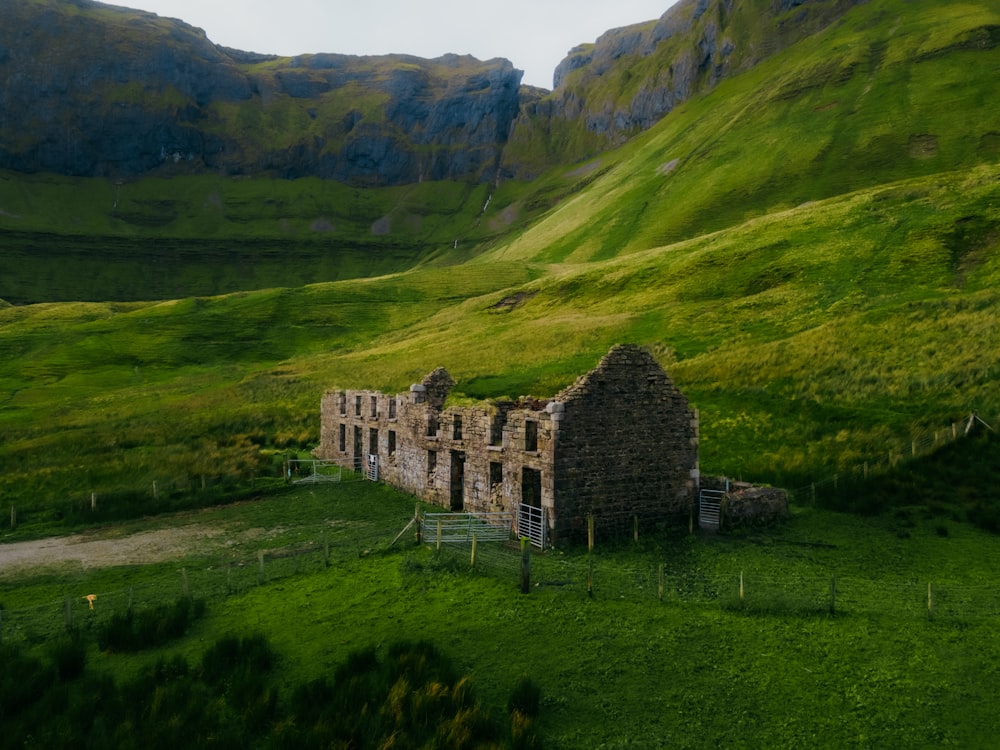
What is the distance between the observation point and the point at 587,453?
22406 mm

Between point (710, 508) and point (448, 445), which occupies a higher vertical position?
→ point (448, 445)

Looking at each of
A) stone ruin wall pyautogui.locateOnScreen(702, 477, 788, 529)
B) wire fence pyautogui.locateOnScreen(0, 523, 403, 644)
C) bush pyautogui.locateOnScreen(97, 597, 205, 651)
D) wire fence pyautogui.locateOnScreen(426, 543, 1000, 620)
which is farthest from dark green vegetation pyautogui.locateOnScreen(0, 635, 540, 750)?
stone ruin wall pyautogui.locateOnScreen(702, 477, 788, 529)

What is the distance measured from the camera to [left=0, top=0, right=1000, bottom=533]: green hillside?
35.2 meters

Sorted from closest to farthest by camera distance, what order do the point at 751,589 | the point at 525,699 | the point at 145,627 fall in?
the point at 525,699, the point at 145,627, the point at 751,589

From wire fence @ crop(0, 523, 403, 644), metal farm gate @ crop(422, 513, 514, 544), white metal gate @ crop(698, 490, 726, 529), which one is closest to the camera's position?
wire fence @ crop(0, 523, 403, 644)

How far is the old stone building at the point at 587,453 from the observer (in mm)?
22094

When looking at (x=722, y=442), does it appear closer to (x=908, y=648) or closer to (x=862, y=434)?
(x=862, y=434)

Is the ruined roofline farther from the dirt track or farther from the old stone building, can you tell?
the dirt track

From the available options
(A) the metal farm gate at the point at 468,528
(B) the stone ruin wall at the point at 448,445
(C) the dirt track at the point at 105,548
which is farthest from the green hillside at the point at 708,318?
(A) the metal farm gate at the point at 468,528

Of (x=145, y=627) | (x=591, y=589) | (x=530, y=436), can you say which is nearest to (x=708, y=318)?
(x=530, y=436)

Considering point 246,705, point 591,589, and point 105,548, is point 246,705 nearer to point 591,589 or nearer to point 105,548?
point 591,589

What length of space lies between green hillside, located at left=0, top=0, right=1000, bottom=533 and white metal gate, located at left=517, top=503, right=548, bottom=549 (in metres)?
12.3

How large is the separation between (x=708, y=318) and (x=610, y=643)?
4990 centimetres

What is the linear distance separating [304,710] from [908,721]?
10.9m
